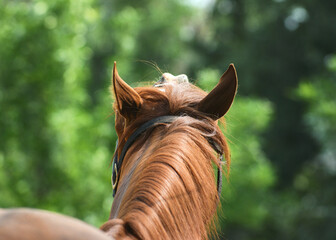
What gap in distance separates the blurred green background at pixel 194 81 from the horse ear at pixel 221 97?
1.21 feet

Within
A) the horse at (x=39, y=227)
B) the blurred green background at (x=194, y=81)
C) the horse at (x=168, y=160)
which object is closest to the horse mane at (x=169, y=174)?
the horse at (x=168, y=160)

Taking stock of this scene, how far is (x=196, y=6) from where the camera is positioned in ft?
78.8

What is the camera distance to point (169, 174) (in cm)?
163

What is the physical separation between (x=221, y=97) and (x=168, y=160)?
42 cm

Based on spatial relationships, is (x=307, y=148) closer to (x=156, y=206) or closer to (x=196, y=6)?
(x=196, y=6)

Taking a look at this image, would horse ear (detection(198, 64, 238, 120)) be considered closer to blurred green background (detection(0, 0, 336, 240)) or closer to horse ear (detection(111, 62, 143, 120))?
horse ear (detection(111, 62, 143, 120))

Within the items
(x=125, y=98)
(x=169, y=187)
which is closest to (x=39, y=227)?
(x=169, y=187)

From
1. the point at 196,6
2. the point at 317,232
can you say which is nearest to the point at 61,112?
the point at 317,232

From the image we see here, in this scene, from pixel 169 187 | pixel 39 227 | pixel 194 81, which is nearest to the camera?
pixel 39 227

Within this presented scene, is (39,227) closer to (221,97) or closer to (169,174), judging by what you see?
(169,174)

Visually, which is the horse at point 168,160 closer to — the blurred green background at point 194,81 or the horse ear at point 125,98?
the horse ear at point 125,98

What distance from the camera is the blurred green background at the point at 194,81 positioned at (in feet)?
27.7

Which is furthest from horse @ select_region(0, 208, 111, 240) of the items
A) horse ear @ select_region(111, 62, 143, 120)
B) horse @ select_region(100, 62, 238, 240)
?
horse ear @ select_region(111, 62, 143, 120)

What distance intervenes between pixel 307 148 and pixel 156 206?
A: 1614 centimetres
